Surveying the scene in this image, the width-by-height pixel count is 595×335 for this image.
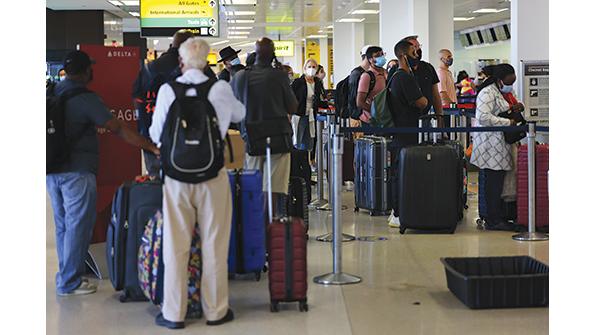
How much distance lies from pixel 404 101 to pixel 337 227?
2.74 metres

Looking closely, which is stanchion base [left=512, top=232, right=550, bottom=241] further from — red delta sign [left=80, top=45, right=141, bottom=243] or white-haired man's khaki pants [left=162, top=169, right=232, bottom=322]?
white-haired man's khaki pants [left=162, top=169, right=232, bottom=322]

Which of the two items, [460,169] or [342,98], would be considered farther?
[342,98]

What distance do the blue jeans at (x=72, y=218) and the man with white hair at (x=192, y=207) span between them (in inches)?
41.7

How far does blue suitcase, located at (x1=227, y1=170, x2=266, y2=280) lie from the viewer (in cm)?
624

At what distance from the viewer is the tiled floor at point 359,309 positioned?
548cm

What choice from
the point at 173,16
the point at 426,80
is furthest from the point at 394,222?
the point at 173,16

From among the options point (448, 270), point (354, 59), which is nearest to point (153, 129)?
point (448, 270)

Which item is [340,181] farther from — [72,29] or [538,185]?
[72,29]

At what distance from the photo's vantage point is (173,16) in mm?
11820

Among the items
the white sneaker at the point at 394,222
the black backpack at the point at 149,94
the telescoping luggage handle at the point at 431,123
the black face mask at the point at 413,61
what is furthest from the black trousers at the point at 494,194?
the black backpack at the point at 149,94

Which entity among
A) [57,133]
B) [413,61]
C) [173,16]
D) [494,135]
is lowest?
[494,135]
